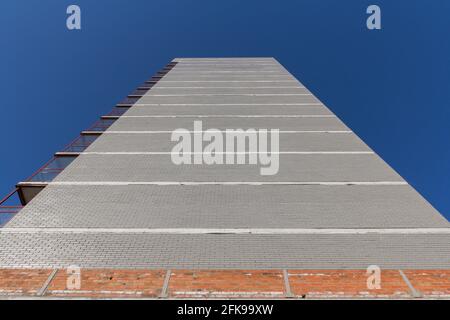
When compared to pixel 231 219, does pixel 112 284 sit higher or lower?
lower

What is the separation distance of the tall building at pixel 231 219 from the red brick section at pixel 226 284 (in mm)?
35

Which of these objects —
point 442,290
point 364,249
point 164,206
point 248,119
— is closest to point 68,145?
point 164,206

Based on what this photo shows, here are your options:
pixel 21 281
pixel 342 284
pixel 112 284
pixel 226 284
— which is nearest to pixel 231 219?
pixel 226 284

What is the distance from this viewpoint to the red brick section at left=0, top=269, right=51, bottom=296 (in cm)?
653

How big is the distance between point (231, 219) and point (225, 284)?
2.46m

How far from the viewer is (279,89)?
22.4 meters

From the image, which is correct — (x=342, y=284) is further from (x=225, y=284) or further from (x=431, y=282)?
(x=225, y=284)

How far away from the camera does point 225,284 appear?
6.72 meters

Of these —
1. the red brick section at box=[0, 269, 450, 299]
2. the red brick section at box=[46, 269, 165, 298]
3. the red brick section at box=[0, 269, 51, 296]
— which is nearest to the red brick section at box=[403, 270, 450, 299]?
the red brick section at box=[0, 269, 450, 299]

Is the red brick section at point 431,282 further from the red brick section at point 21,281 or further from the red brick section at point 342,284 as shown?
the red brick section at point 21,281

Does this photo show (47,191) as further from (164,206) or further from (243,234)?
(243,234)

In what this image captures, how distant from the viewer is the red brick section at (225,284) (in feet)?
21.0
